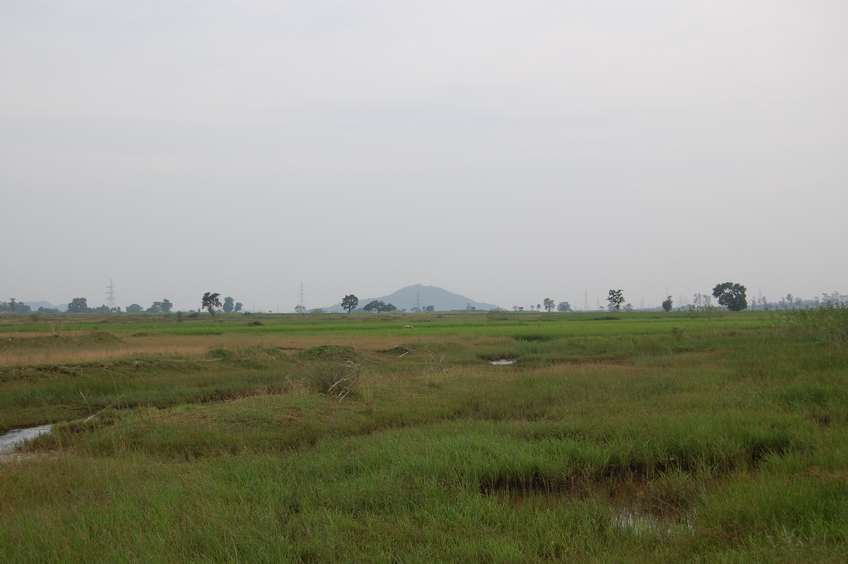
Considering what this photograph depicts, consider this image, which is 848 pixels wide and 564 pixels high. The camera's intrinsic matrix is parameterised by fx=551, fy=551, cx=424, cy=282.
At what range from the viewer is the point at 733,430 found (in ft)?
24.2

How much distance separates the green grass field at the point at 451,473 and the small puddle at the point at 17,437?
473 millimetres

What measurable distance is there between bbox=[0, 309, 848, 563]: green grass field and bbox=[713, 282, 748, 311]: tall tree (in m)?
95.7

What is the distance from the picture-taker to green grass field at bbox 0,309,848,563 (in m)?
4.55

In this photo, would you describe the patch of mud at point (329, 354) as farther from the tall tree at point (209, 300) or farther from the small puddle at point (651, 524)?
the tall tree at point (209, 300)

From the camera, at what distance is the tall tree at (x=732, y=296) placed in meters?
97.6

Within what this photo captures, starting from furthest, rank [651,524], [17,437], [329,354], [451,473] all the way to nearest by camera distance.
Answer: [329,354] < [17,437] < [451,473] < [651,524]

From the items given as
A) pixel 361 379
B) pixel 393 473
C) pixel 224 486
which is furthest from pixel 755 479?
pixel 361 379

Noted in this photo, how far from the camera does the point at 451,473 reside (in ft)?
20.7

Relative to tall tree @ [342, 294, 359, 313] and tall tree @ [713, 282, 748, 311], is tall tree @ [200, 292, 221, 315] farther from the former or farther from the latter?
tall tree @ [713, 282, 748, 311]

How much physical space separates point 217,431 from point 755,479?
7.91 meters

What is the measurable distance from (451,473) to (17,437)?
389 inches

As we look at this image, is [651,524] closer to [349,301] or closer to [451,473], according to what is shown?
[451,473]

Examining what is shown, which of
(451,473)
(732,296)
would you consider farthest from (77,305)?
(451,473)

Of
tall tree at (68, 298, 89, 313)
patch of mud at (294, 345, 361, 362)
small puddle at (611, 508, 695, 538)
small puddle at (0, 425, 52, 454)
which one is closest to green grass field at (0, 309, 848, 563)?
small puddle at (611, 508, 695, 538)
